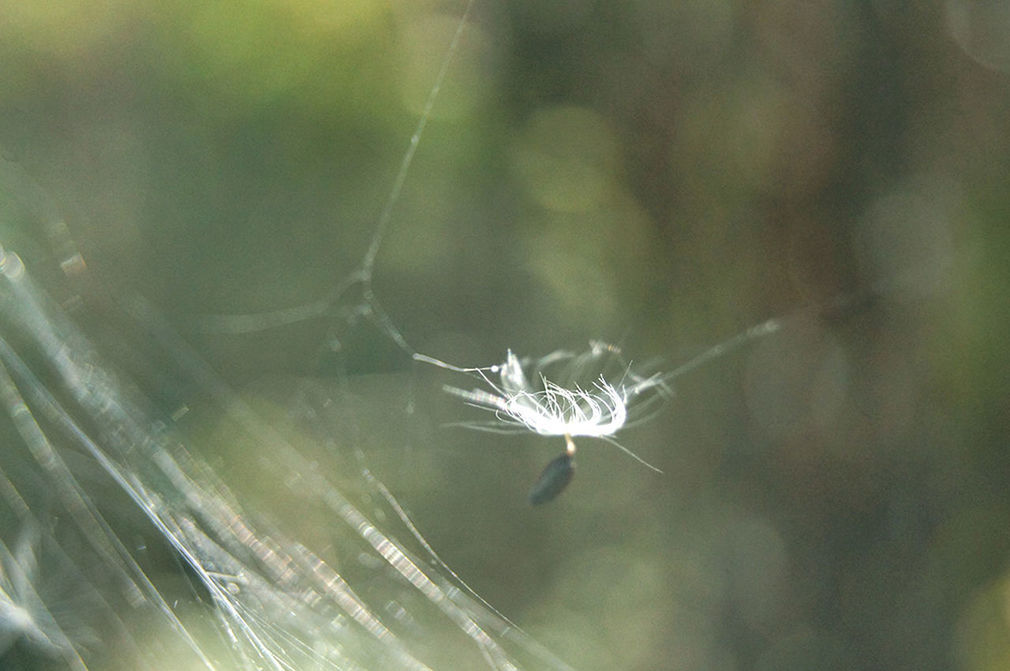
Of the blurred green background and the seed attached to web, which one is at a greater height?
the blurred green background

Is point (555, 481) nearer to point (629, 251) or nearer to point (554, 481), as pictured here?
point (554, 481)

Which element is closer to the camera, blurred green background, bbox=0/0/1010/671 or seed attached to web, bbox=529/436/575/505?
seed attached to web, bbox=529/436/575/505

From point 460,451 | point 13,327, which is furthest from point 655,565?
point 13,327

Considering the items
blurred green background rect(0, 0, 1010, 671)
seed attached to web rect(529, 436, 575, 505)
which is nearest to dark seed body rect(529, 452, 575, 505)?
seed attached to web rect(529, 436, 575, 505)

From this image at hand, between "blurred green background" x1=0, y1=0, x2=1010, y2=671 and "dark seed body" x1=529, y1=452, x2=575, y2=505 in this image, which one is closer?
"dark seed body" x1=529, y1=452, x2=575, y2=505

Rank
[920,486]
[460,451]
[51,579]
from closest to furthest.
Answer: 1. [51,579]
2. [920,486]
3. [460,451]

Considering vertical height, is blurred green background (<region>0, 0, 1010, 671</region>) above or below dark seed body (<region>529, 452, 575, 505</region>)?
above

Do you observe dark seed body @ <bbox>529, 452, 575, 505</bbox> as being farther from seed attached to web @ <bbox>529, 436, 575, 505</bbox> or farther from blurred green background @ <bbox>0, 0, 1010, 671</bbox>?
blurred green background @ <bbox>0, 0, 1010, 671</bbox>

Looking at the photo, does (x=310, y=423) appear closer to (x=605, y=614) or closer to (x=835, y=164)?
(x=605, y=614)

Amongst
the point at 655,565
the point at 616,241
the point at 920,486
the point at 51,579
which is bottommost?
the point at 51,579
